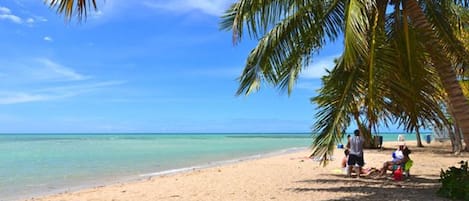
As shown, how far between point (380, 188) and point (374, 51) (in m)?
3.33

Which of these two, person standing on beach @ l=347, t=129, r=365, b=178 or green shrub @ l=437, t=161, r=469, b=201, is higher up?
person standing on beach @ l=347, t=129, r=365, b=178

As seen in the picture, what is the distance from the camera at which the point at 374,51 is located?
20.9ft

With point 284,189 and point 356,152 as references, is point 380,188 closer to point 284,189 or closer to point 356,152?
point 356,152

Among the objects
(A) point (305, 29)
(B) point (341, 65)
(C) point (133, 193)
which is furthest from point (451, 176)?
(C) point (133, 193)

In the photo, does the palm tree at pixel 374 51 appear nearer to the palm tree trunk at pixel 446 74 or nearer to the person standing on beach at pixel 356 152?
the palm tree trunk at pixel 446 74

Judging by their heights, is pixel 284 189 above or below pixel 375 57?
below

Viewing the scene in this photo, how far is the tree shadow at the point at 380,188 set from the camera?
7.41 m

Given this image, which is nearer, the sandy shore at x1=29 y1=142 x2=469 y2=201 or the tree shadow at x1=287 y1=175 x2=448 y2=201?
the tree shadow at x1=287 y1=175 x2=448 y2=201

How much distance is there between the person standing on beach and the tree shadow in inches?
14.9

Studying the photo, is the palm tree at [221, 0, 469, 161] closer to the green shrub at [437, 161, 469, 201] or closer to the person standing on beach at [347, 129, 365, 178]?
the green shrub at [437, 161, 469, 201]

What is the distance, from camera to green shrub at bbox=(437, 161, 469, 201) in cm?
672

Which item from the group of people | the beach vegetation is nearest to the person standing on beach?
the group of people

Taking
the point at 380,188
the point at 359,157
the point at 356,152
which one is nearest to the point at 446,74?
the point at 380,188

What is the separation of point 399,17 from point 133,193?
6416mm
